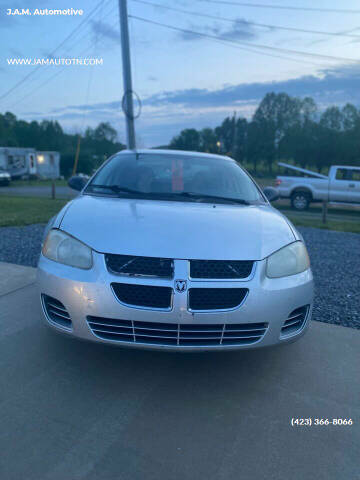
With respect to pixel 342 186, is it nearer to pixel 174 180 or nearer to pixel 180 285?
pixel 174 180

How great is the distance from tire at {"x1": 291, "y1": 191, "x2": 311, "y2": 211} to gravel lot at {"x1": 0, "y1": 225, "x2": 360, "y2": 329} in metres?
6.54

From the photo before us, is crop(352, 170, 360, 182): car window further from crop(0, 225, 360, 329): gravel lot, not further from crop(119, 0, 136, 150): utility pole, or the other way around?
crop(119, 0, 136, 150): utility pole

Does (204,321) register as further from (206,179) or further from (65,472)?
(206,179)

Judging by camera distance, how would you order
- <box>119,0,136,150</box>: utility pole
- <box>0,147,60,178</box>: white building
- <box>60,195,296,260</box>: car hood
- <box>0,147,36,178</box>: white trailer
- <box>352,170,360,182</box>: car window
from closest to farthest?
<box>60,195,296,260</box>: car hood → <box>119,0,136,150</box>: utility pole → <box>352,170,360,182</box>: car window → <box>0,147,36,178</box>: white trailer → <box>0,147,60,178</box>: white building

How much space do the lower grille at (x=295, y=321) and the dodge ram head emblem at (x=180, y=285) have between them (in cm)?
71

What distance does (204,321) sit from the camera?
2.02 meters

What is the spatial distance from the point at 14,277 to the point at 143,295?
2709 millimetres

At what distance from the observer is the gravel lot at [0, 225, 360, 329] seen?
3.62 meters

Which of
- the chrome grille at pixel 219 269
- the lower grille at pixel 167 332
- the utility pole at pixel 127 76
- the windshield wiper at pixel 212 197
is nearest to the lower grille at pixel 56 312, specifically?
the lower grille at pixel 167 332

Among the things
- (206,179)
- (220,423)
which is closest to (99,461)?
(220,423)

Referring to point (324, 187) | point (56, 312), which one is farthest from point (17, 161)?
point (56, 312)

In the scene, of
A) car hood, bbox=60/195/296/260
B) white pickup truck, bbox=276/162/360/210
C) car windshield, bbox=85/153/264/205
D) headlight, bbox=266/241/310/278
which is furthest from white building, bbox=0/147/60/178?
headlight, bbox=266/241/310/278

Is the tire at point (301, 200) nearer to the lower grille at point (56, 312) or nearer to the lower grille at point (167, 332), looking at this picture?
the lower grille at point (167, 332)

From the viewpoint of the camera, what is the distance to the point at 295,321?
2.33 meters
